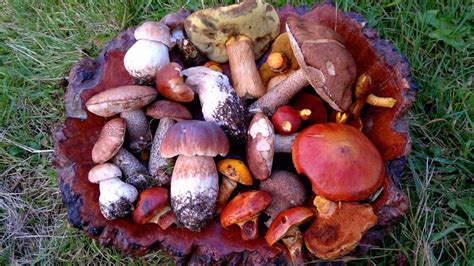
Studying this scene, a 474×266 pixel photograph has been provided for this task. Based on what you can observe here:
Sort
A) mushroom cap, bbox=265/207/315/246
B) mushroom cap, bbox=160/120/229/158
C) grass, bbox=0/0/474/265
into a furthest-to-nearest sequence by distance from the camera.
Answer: grass, bbox=0/0/474/265 < mushroom cap, bbox=160/120/229/158 < mushroom cap, bbox=265/207/315/246

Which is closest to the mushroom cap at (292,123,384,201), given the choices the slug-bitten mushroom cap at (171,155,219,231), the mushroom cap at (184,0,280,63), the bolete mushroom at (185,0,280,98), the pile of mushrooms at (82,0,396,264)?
the pile of mushrooms at (82,0,396,264)

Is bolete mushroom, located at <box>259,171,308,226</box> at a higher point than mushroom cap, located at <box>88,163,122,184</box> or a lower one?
lower

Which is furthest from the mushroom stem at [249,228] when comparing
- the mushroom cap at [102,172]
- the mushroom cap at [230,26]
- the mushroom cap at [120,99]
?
the mushroom cap at [230,26]

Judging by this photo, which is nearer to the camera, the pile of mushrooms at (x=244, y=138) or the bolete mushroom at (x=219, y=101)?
the pile of mushrooms at (x=244, y=138)

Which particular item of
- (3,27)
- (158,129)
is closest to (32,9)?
(3,27)

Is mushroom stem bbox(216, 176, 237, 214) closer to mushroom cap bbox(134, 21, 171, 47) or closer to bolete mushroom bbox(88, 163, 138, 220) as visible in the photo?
bolete mushroom bbox(88, 163, 138, 220)

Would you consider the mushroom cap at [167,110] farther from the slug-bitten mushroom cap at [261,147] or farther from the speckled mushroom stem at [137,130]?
the slug-bitten mushroom cap at [261,147]
